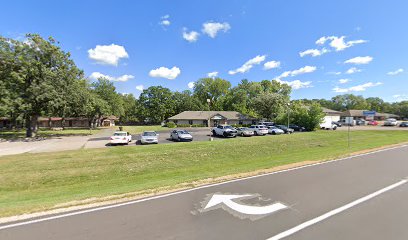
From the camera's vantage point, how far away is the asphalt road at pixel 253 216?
14.1ft

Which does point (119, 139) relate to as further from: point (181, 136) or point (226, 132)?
point (226, 132)

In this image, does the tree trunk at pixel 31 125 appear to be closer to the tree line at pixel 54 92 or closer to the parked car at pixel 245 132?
the tree line at pixel 54 92

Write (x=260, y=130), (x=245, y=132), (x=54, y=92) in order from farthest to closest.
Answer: (x=260, y=130), (x=245, y=132), (x=54, y=92)

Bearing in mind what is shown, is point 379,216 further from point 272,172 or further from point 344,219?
point 272,172

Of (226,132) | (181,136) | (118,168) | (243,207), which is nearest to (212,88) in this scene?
(226,132)

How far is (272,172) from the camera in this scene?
969cm

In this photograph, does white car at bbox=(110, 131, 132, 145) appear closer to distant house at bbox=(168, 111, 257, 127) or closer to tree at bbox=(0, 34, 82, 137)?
tree at bbox=(0, 34, 82, 137)

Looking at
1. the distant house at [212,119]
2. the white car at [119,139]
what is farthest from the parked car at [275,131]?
the distant house at [212,119]

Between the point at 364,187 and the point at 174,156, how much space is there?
1150cm

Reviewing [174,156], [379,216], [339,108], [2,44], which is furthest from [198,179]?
[339,108]

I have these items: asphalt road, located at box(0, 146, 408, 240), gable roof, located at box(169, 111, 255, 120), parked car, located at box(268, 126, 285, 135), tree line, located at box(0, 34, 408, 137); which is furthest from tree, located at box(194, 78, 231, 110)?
asphalt road, located at box(0, 146, 408, 240)

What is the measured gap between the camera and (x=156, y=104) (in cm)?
8050

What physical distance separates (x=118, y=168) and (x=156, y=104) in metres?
69.4

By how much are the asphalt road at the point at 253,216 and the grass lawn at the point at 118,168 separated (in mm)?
1614
